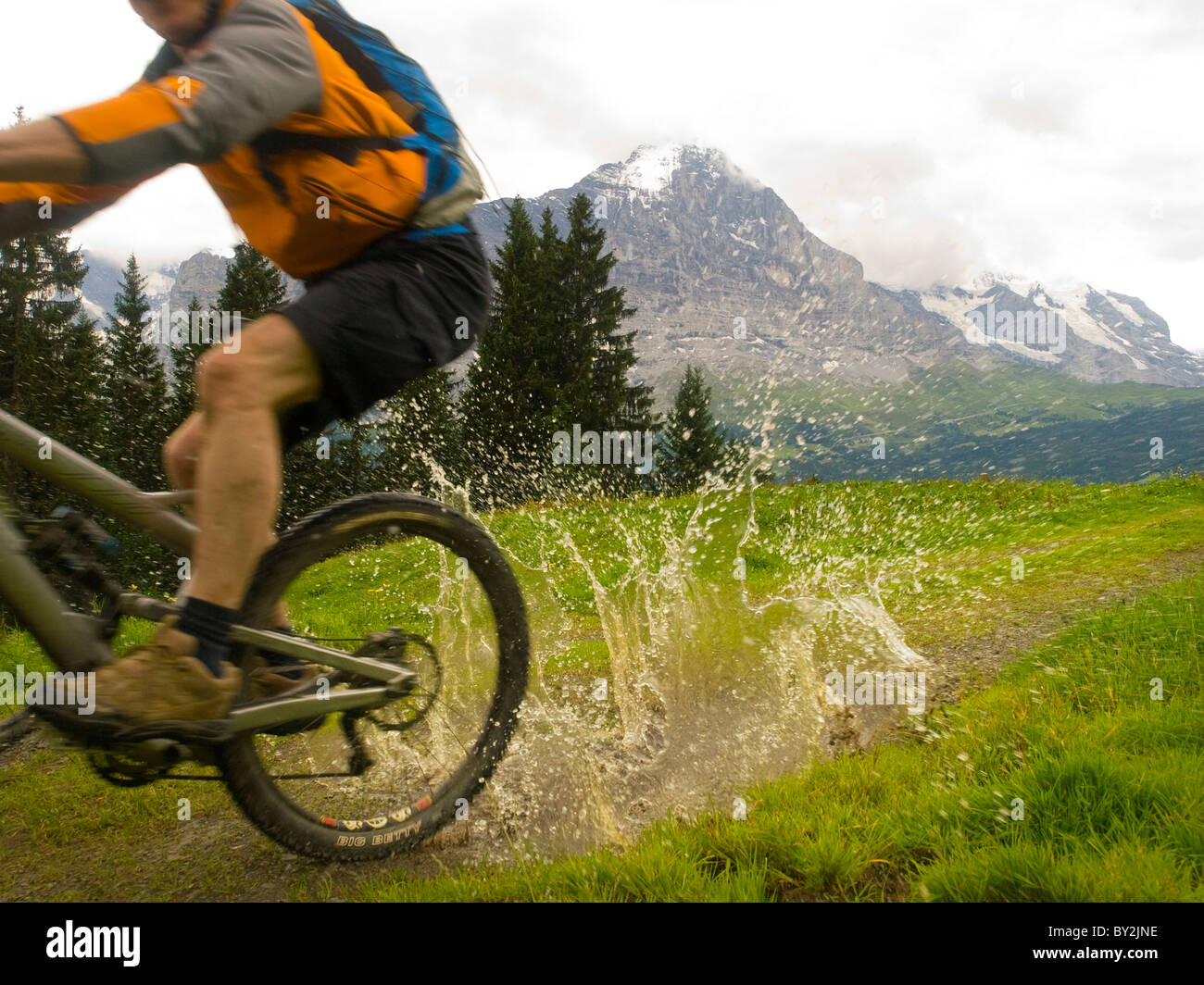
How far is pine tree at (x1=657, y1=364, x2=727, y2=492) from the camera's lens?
129 feet

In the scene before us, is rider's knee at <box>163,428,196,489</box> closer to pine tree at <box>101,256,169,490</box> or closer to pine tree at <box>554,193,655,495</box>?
pine tree at <box>101,256,169,490</box>

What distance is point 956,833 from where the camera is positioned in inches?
82.7

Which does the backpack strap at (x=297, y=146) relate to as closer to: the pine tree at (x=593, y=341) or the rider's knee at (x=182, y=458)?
the rider's knee at (x=182, y=458)

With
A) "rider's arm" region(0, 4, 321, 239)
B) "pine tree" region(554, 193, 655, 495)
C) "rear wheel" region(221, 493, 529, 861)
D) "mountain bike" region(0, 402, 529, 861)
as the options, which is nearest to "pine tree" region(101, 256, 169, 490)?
"pine tree" region(554, 193, 655, 495)

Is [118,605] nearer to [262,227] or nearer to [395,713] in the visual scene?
[395,713]

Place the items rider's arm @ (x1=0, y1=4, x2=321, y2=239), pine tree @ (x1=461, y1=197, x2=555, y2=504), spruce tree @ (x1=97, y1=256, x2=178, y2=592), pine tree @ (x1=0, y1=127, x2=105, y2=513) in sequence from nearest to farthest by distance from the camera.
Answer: rider's arm @ (x1=0, y1=4, x2=321, y2=239)
pine tree @ (x1=0, y1=127, x2=105, y2=513)
spruce tree @ (x1=97, y1=256, x2=178, y2=592)
pine tree @ (x1=461, y1=197, x2=555, y2=504)

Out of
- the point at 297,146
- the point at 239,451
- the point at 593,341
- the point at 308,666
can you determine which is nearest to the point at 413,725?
the point at 308,666

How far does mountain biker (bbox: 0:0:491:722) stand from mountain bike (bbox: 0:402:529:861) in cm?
11

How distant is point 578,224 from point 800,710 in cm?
3841

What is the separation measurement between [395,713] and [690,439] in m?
38.6

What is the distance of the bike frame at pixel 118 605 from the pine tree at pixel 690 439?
35.6 meters

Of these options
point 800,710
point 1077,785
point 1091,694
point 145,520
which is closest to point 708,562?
point 800,710
